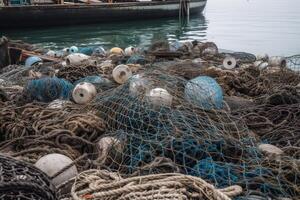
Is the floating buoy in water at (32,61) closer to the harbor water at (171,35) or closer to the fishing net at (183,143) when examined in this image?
the fishing net at (183,143)

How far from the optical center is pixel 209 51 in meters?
9.40

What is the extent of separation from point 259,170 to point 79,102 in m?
2.58

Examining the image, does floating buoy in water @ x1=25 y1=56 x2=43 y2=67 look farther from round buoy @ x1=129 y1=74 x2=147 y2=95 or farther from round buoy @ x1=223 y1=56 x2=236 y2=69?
round buoy @ x1=129 y1=74 x2=147 y2=95

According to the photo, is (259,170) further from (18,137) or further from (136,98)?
(18,137)

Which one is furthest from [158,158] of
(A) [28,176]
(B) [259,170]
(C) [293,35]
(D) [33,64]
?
(C) [293,35]

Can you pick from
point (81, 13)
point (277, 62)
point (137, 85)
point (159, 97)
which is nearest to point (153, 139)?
point (159, 97)

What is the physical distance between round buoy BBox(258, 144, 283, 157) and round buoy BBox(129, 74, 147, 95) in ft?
4.60

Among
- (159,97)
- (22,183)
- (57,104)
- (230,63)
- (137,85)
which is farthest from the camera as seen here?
(230,63)

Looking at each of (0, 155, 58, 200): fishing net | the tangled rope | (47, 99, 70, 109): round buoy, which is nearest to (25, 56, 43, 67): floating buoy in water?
(47, 99, 70, 109): round buoy

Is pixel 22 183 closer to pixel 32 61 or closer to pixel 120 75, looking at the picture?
pixel 120 75

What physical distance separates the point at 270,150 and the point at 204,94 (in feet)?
3.35

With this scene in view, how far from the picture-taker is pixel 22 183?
219 centimetres

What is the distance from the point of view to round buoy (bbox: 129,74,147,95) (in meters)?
4.32

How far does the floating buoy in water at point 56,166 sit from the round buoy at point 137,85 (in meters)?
1.28
